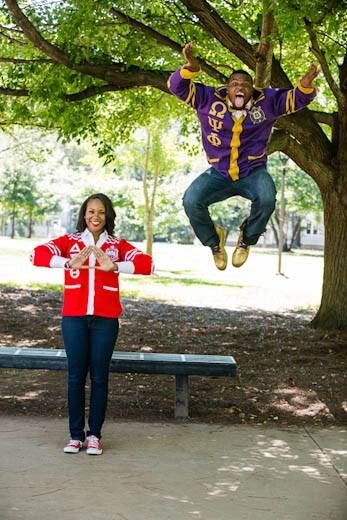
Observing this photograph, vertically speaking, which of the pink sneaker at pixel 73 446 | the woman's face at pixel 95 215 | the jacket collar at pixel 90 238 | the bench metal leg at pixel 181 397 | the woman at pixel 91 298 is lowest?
the pink sneaker at pixel 73 446

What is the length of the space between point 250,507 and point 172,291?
15.0 meters

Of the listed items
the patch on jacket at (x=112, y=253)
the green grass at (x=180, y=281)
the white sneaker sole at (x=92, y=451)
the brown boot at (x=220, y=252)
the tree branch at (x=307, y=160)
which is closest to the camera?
the brown boot at (x=220, y=252)

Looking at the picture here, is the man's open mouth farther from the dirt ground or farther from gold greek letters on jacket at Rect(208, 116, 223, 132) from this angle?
the dirt ground

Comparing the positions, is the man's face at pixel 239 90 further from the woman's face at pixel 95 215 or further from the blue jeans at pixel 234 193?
the woman's face at pixel 95 215

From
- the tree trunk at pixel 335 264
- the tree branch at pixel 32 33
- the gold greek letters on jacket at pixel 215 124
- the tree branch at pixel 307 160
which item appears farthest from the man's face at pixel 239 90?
the tree trunk at pixel 335 264

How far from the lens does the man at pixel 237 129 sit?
529 centimetres

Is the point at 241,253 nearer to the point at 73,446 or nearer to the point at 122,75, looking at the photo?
the point at 73,446

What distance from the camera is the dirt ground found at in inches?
323

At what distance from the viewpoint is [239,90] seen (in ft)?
17.1

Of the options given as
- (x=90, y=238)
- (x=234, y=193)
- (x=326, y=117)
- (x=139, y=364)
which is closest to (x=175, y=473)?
(x=139, y=364)

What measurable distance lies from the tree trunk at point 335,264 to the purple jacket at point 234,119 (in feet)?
23.1

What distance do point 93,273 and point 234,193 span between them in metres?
1.43

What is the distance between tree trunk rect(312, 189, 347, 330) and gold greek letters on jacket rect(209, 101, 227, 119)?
284 inches

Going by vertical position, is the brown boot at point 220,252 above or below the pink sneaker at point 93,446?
above
